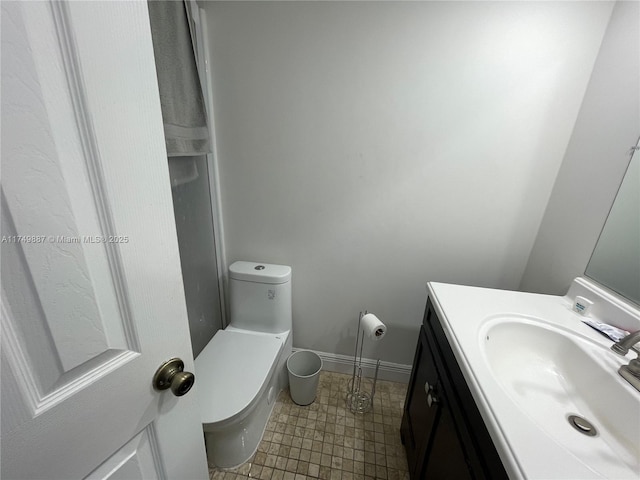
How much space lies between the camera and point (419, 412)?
1.08m

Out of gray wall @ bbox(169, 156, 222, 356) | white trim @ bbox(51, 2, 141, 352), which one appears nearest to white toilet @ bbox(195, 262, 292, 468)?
gray wall @ bbox(169, 156, 222, 356)

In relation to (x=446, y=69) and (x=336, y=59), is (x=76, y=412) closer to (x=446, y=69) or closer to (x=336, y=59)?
(x=336, y=59)

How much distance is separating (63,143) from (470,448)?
3.29 feet

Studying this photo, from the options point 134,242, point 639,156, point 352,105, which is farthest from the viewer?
point 352,105

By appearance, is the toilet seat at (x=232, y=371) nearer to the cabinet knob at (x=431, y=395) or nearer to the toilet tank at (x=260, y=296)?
the toilet tank at (x=260, y=296)

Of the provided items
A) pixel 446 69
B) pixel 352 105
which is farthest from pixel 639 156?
pixel 352 105

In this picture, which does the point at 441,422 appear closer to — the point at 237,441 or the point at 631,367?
the point at 631,367

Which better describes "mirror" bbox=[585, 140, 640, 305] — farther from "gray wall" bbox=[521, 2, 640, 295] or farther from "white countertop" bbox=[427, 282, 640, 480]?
"white countertop" bbox=[427, 282, 640, 480]

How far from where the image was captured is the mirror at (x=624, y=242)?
86 cm

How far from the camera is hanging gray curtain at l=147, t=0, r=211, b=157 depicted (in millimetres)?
962

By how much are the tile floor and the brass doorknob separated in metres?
1.03

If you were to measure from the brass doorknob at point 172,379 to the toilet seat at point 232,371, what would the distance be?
627mm

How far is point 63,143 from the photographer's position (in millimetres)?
345

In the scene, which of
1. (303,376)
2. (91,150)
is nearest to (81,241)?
(91,150)
